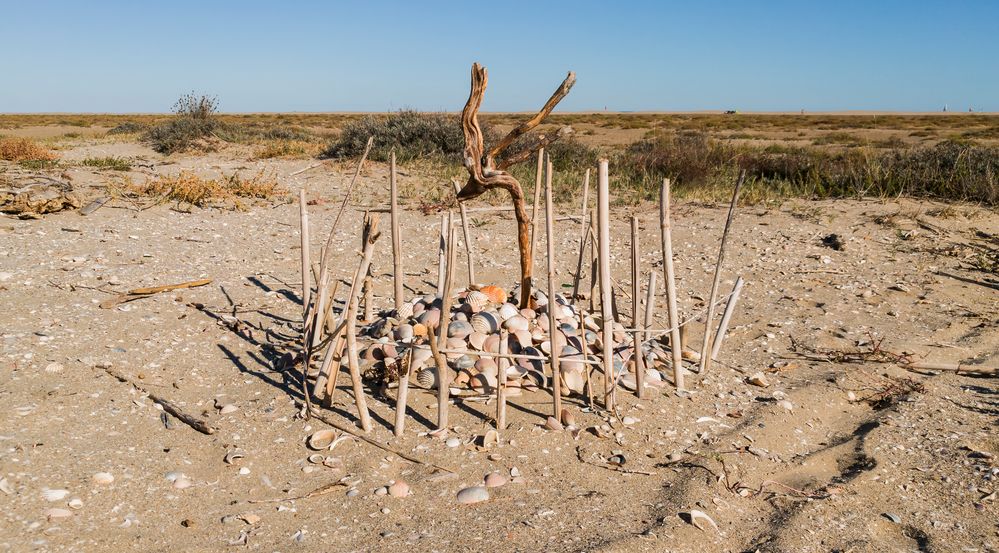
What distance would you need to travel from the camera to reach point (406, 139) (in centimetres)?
1177

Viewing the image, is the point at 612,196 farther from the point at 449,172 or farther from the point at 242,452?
the point at 242,452

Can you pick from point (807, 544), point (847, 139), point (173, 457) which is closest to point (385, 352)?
point (173, 457)

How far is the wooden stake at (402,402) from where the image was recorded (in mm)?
2789

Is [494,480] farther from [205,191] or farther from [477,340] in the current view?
[205,191]

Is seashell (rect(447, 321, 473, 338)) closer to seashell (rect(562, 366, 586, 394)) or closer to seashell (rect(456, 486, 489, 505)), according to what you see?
seashell (rect(562, 366, 586, 394))

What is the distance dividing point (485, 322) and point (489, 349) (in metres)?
0.13

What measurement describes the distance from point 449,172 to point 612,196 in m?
2.32

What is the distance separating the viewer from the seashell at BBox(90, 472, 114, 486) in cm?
246

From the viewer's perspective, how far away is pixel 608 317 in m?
2.91

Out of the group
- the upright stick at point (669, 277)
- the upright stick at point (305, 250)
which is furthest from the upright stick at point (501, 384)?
the upright stick at point (305, 250)

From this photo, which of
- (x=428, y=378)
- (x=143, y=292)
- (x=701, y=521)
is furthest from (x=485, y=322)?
(x=143, y=292)

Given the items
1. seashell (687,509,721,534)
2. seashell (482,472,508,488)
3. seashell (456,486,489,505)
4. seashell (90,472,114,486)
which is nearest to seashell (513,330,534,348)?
seashell (482,472,508,488)

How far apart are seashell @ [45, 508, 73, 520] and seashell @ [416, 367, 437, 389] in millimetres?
1413

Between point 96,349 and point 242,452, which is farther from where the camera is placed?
point 96,349
